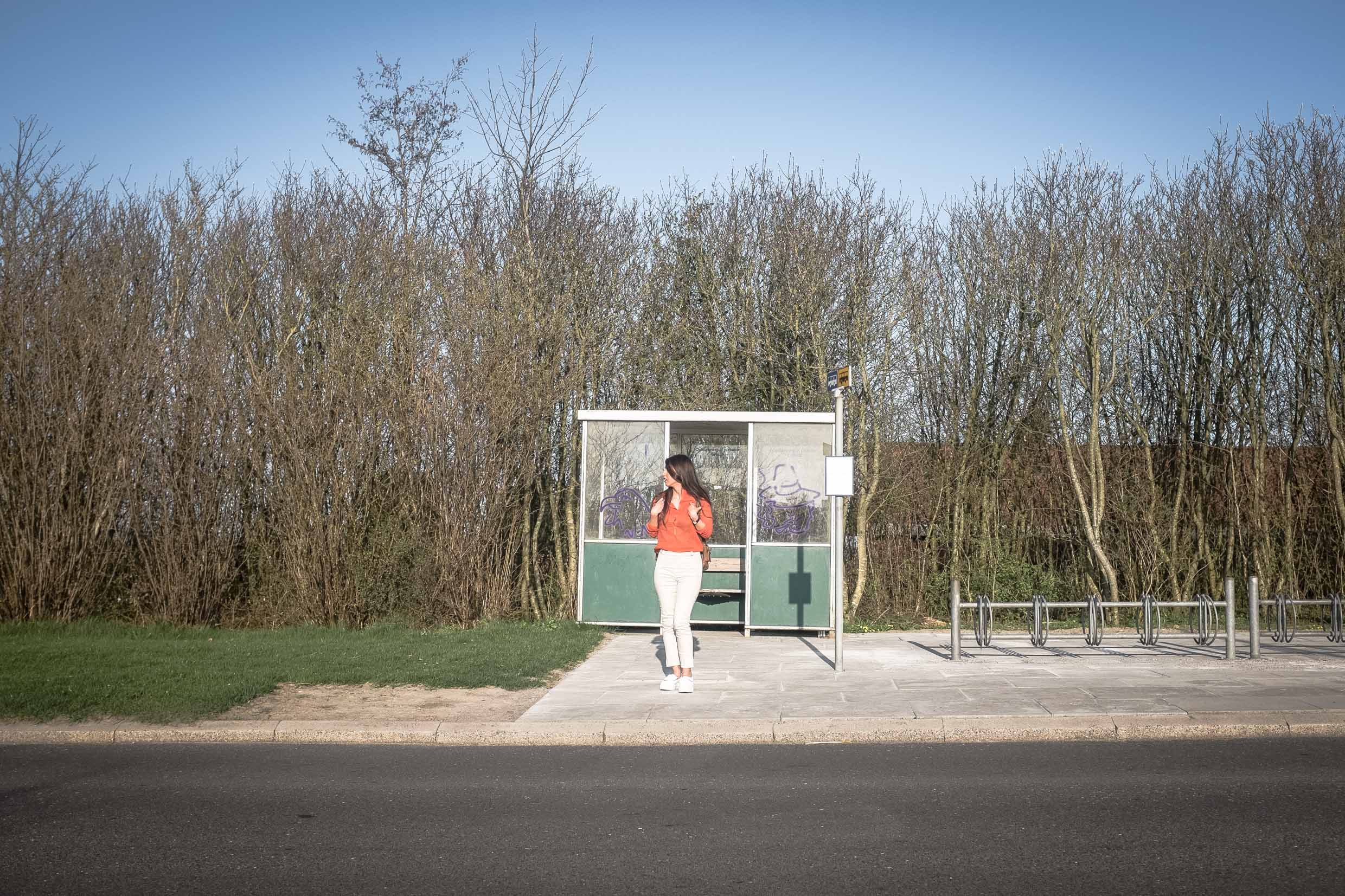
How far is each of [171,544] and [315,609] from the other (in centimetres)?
204

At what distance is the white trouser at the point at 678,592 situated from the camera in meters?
9.05

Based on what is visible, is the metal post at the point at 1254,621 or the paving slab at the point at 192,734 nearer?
the paving slab at the point at 192,734

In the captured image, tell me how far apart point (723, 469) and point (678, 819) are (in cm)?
980

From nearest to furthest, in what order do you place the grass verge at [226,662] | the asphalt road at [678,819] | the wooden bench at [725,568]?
the asphalt road at [678,819]
the grass verge at [226,662]
the wooden bench at [725,568]

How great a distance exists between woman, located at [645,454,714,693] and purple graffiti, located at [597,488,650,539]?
192 inches

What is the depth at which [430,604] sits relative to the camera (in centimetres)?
1384

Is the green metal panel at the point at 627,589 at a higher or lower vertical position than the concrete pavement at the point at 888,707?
higher

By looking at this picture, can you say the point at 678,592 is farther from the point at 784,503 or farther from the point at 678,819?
the point at 784,503

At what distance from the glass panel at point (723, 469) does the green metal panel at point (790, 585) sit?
40.2 inches

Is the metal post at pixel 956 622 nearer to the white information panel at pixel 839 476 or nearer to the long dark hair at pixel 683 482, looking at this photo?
the white information panel at pixel 839 476

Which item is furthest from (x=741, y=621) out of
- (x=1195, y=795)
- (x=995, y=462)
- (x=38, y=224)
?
(x=38, y=224)

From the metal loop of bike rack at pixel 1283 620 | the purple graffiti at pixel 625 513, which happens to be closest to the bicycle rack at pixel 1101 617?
the metal loop of bike rack at pixel 1283 620

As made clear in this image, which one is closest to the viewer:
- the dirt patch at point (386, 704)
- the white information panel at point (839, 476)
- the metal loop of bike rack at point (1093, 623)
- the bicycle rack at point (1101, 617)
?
the dirt patch at point (386, 704)

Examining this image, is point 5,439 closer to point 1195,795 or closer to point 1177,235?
point 1195,795
